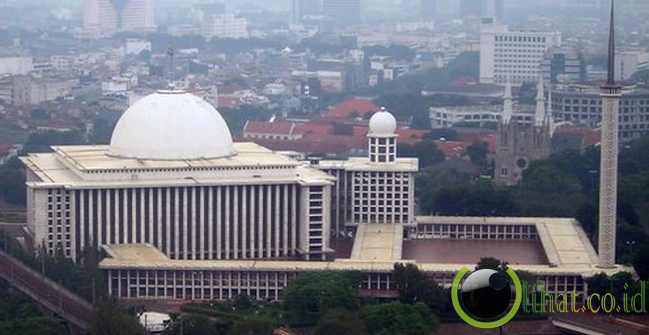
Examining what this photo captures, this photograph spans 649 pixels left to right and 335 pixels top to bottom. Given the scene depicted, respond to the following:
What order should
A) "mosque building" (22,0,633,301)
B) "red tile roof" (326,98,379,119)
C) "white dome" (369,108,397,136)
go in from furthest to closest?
"red tile roof" (326,98,379,119) < "white dome" (369,108,397,136) < "mosque building" (22,0,633,301)

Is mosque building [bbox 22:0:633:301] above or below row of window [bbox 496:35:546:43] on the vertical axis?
below

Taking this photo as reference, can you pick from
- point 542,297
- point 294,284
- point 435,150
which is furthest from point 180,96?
point 435,150

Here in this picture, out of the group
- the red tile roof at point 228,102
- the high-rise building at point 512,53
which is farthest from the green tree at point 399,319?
the high-rise building at point 512,53

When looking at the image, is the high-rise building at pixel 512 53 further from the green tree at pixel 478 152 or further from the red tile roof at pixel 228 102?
the green tree at pixel 478 152

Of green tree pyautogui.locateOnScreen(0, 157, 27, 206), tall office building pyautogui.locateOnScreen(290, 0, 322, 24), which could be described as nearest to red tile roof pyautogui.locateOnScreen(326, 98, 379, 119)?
green tree pyautogui.locateOnScreen(0, 157, 27, 206)

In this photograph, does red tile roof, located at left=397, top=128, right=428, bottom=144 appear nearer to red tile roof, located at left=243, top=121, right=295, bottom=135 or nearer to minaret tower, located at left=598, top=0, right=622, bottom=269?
red tile roof, located at left=243, top=121, right=295, bottom=135

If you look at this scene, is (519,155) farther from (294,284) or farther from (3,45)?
(3,45)

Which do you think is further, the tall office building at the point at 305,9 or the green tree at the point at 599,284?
the tall office building at the point at 305,9

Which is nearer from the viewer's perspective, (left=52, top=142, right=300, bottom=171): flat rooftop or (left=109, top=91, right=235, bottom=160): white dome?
(left=52, top=142, right=300, bottom=171): flat rooftop
